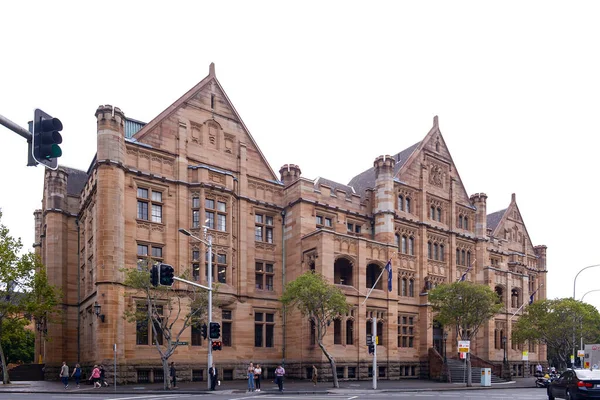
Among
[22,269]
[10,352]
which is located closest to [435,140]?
[22,269]

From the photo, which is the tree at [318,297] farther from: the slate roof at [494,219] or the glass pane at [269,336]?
the slate roof at [494,219]

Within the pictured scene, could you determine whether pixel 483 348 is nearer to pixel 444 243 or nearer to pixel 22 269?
pixel 444 243

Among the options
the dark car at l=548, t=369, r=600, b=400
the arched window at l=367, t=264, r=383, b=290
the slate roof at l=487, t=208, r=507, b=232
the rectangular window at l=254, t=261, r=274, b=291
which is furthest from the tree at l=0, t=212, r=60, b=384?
the slate roof at l=487, t=208, r=507, b=232

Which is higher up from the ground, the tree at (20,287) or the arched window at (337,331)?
the tree at (20,287)

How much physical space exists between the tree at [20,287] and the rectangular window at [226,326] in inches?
446

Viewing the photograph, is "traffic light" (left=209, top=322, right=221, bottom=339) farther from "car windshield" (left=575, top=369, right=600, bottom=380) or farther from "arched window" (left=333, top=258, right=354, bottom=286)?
"arched window" (left=333, top=258, right=354, bottom=286)

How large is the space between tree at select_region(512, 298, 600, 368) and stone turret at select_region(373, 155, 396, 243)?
52.1 feet

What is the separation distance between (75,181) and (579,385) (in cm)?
4177

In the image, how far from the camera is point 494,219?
69.1 metres

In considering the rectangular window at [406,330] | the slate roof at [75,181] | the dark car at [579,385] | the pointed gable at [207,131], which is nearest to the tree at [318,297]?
the pointed gable at [207,131]

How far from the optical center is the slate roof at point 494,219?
67.2 m

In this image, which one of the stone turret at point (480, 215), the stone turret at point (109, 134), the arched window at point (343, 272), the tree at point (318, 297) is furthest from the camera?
the stone turret at point (480, 215)

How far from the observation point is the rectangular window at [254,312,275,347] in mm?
42844

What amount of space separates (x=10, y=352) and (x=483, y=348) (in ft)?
174
